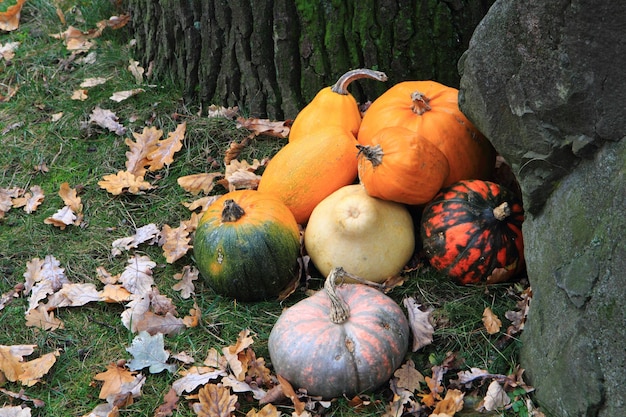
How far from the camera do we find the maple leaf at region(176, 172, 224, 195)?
4385 millimetres

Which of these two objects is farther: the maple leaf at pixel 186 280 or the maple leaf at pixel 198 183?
the maple leaf at pixel 198 183

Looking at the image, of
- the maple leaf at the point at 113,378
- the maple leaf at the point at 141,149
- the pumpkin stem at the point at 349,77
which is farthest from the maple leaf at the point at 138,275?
the pumpkin stem at the point at 349,77

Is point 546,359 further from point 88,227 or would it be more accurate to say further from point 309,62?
point 88,227

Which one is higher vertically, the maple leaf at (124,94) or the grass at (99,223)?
the maple leaf at (124,94)

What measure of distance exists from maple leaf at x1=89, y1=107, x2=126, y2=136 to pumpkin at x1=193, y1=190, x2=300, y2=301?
1.49 meters

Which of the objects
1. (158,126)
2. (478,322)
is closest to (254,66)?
(158,126)

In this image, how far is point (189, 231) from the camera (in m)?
4.10

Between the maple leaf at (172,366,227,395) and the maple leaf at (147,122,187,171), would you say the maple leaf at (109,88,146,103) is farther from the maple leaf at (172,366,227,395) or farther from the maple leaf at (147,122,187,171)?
the maple leaf at (172,366,227,395)

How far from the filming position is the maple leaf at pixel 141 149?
4555 millimetres

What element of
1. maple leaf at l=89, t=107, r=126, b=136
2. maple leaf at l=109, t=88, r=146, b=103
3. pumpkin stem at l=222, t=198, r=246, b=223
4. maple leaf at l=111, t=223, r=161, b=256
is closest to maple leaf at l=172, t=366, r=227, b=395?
pumpkin stem at l=222, t=198, r=246, b=223

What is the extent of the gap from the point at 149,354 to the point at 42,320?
2.20 ft

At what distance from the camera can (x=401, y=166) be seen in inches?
138

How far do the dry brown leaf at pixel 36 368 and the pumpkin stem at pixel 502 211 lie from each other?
224cm

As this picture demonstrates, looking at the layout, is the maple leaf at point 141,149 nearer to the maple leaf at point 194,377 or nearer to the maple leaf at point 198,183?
the maple leaf at point 198,183
